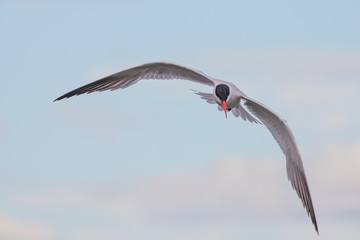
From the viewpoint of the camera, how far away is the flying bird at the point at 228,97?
38.9 feet

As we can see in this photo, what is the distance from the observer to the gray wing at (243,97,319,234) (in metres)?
11.9

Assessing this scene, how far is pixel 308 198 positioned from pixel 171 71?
15.6 ft

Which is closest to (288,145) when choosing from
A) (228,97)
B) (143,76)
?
(228,97)

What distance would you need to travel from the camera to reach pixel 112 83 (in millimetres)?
12141

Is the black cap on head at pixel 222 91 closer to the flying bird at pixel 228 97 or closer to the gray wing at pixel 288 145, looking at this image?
the flying bird at pixel 228 97

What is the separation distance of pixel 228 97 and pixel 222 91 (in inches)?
11.1

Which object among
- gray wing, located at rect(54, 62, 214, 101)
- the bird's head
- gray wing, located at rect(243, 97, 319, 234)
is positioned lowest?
gray wing, located at rect(243, 97, 319, 234)

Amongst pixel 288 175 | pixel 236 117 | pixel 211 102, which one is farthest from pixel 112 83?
pixel 288 175

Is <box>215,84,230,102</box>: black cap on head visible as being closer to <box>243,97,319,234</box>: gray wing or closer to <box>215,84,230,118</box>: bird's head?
<box>215,84,230,118</box>: bird's head

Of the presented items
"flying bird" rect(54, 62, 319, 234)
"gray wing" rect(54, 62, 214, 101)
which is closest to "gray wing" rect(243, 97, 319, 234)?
"flying bird" rect(54, 62, 319, 234)

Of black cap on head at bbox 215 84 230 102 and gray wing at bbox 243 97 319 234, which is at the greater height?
black cap on head at bbox 215 84 230 102

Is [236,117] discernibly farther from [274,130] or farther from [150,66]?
[150,66]

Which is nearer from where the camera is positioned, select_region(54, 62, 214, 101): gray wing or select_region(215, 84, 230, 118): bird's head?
select_region(215, 84, 230, 118): bird's head

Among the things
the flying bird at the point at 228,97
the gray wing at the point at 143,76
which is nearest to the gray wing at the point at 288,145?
the flying bird at the point at 228,97
